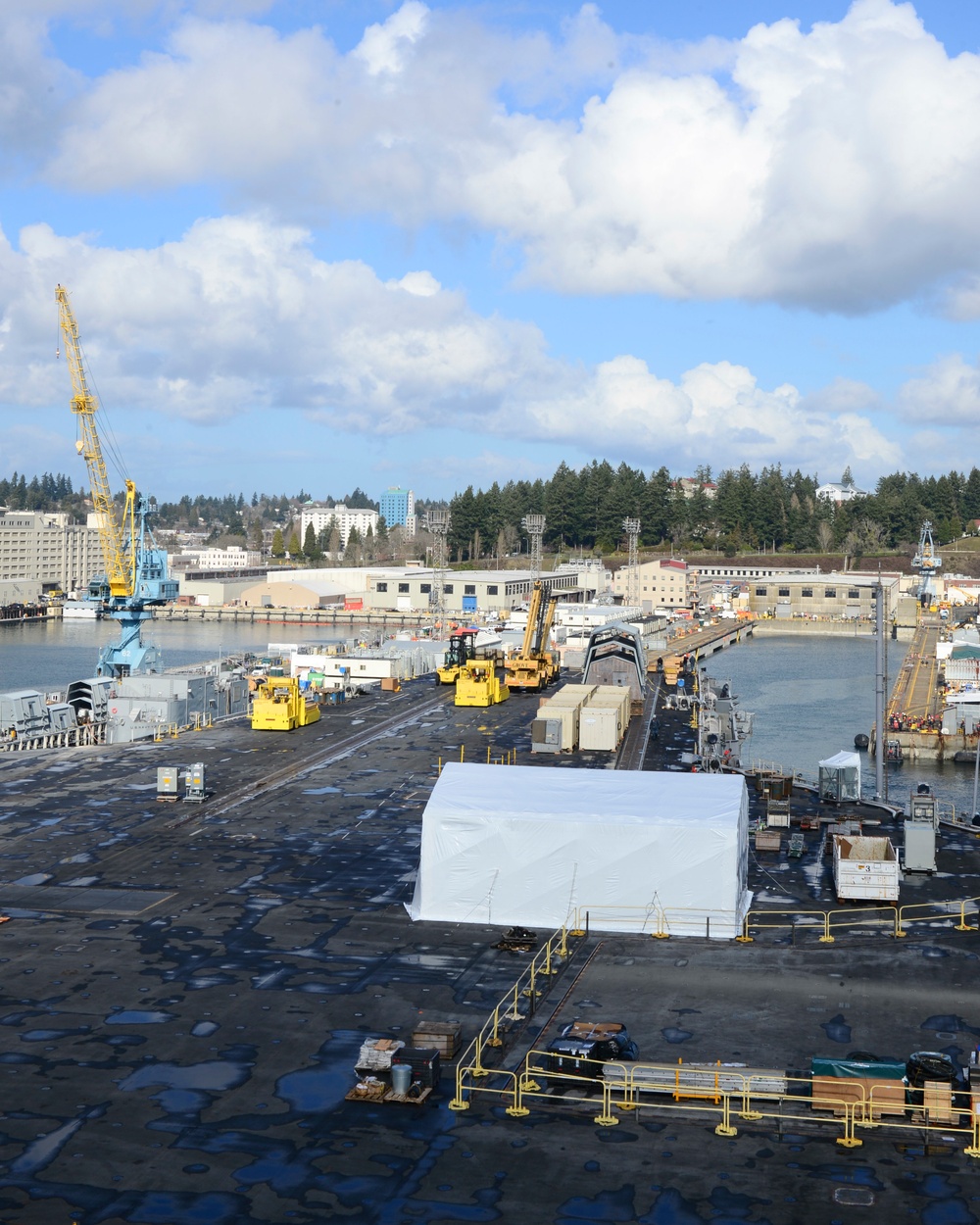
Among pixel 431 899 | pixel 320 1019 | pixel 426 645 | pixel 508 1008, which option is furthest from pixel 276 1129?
pixel 426 645

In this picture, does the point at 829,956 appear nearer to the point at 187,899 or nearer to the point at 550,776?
the point at 550,776

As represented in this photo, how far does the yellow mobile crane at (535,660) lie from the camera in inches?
3201

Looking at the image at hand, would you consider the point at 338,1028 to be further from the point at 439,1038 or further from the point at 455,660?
the point at 455,660

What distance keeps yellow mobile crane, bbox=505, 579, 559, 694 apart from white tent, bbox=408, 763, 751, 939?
50.2 metres

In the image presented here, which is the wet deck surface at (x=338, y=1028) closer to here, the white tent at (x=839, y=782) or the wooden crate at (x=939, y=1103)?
→ the wooden crate at (x=939, y=1103)

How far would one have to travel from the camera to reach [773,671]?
132375 mm

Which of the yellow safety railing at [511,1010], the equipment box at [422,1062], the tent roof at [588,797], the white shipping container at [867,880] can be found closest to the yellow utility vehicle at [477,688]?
the tent roof at [588,797]

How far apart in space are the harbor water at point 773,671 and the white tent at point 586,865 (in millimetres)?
39459

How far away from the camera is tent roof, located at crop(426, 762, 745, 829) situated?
1185 inches

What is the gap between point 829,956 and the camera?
27.3m

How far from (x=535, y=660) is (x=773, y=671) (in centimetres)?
5704

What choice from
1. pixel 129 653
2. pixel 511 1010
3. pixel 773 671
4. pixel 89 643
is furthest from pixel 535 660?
pixel 89 643

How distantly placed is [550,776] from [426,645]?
8842 centimetres

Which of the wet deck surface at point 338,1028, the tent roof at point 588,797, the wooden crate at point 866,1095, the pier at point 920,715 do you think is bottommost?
the pier at point 920,715
